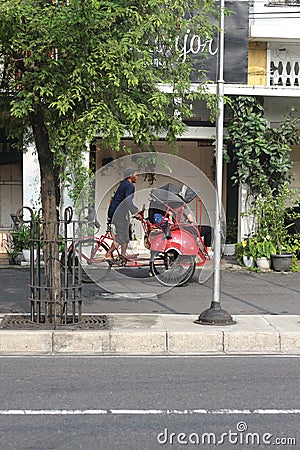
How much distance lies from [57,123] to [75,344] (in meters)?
2.77

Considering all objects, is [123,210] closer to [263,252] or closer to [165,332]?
[263,252]

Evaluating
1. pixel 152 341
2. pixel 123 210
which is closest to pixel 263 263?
pixel 123 210

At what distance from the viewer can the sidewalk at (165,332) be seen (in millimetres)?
8039

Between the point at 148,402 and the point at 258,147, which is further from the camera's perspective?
the point at 258,147

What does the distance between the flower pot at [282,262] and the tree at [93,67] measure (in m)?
6.40

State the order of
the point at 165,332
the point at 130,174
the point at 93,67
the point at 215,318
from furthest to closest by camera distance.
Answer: the point at 130,174
the point at 215,318
the point at 165,332
the point at 93,67

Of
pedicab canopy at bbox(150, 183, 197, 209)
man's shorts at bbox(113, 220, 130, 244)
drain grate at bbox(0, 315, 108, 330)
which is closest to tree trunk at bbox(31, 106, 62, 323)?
drain grate at bbox(0, 315, 108, 330)

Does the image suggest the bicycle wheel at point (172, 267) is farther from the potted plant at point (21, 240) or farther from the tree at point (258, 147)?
the potted plant at point (21, 240)

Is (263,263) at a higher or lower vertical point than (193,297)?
higher

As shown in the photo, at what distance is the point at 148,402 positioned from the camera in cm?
609

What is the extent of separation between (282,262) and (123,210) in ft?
13.3

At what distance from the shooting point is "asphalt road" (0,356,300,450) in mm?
5160

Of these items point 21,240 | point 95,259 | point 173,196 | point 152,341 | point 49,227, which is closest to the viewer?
point 152,341

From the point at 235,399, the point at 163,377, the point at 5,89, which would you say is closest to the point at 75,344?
the point at 163,377
